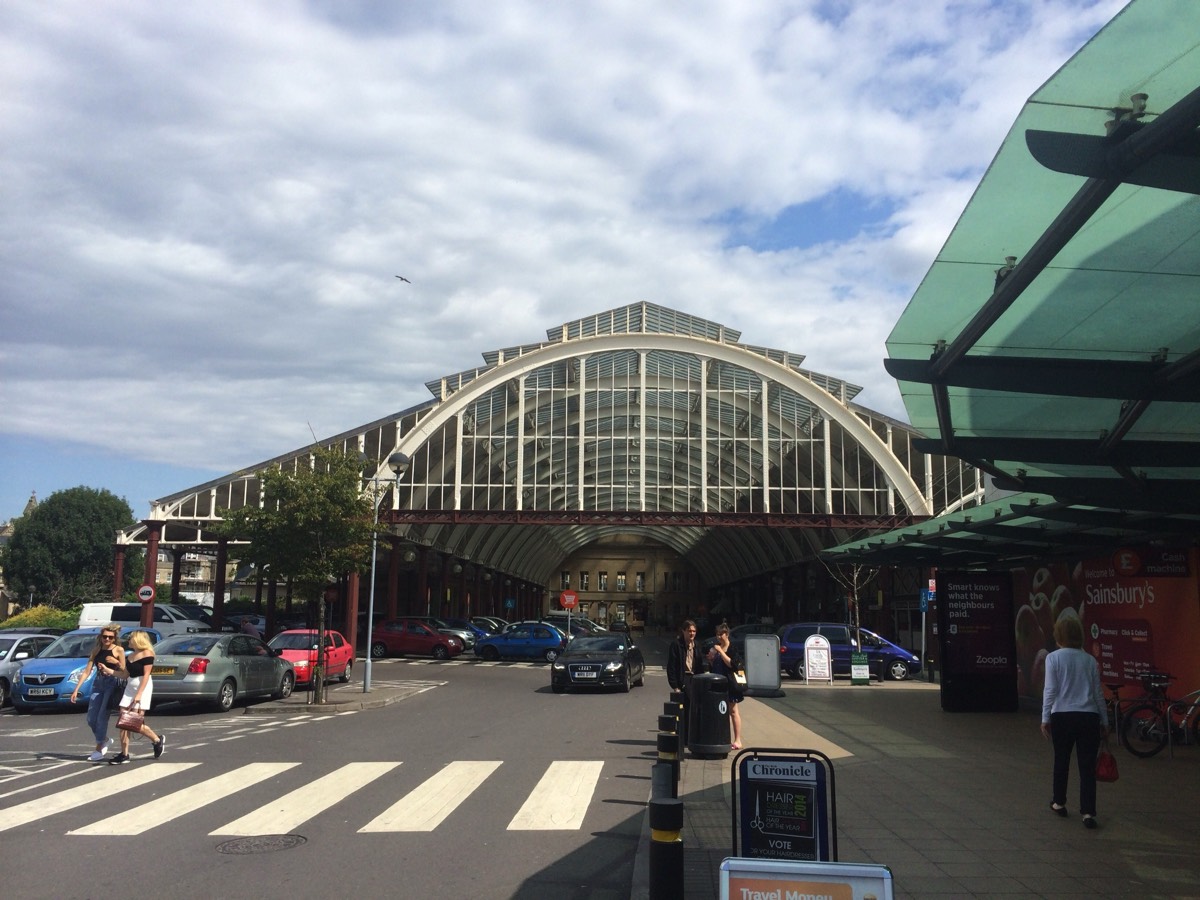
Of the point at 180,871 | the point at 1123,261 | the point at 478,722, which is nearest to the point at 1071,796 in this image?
the point at 1123,261

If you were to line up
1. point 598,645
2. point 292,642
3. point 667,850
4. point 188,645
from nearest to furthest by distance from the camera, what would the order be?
point 667,850 → point 188,645 → point 598,645 → point 292,642

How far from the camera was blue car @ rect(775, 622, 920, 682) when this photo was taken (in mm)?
28828

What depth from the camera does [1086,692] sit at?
820 cm

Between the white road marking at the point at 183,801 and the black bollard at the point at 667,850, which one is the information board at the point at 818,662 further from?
the black bollard at the point at 667,850

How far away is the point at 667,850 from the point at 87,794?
7.23 metres

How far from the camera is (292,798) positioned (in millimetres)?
9547

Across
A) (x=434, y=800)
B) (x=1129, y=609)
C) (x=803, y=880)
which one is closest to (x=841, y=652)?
(x=1129, y=609)

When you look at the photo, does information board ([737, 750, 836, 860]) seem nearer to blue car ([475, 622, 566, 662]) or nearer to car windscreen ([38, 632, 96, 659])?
car windscreen ([38, 632, 96, 659])

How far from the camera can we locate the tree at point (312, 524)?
2061 cm

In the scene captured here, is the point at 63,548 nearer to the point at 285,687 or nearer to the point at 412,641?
the point at 412,641

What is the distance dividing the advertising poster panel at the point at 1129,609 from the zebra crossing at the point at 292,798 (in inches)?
289

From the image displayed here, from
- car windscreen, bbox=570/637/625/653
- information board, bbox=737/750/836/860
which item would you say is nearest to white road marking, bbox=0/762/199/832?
information board, bbox=737/750/836/860

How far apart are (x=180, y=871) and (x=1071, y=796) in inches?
A: 328

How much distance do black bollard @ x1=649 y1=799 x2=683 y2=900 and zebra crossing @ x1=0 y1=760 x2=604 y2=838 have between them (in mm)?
3205
